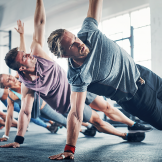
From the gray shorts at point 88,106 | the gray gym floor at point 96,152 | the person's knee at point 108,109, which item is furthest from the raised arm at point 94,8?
the gray gym floor at point 96,152

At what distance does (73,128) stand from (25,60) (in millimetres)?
960

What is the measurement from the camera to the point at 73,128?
1292 mm

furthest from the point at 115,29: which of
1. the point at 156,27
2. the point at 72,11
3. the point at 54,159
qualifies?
the point at 54,159

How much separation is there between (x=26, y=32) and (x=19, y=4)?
1.54m

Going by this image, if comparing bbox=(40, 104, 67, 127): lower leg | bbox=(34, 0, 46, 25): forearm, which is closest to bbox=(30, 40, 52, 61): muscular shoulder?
bbox=(34, 0, 46, 25): forearm

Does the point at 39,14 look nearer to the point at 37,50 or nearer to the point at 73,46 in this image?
the point at 37,50

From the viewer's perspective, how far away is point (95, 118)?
212 cm

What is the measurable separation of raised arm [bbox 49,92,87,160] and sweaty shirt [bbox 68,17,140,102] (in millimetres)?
56

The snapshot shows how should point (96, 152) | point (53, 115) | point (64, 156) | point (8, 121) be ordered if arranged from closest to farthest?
point (64, 156) < point (96, 152) < point (8, 121) < point (53, 115)

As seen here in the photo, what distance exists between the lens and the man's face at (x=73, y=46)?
1.31m

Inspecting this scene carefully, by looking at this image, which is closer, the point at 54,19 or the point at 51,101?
the point at 51,101

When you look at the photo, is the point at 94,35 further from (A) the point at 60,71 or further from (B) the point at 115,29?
(B) the point at 115,29

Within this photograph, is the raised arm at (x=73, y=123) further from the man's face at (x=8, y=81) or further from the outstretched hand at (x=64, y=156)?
the man's face at (x=8, y=81)

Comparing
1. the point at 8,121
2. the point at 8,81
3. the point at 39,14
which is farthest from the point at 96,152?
the point at 8,81
